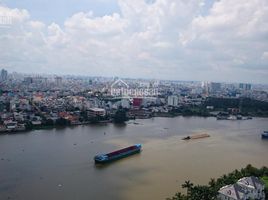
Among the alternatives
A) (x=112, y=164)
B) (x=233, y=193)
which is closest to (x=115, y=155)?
(x=112, y=164)

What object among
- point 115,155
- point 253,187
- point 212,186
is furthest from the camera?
point 115,155

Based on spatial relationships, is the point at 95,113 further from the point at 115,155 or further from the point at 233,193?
the point at 233,193

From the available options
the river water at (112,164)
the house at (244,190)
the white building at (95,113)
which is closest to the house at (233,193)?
the house at (244,190)

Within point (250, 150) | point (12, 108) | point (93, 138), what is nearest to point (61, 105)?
point (12, 108)

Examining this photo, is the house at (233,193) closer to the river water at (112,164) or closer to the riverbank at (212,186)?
the riverbank at (212,186)

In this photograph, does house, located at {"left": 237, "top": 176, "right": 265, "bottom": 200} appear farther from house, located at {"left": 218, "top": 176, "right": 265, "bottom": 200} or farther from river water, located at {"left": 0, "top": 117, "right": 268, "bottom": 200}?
river water, located at {"left": 0, "top": 117, "right": 268, "bottom": 200}

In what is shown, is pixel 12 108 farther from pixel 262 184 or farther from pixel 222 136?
pixel 262 184
